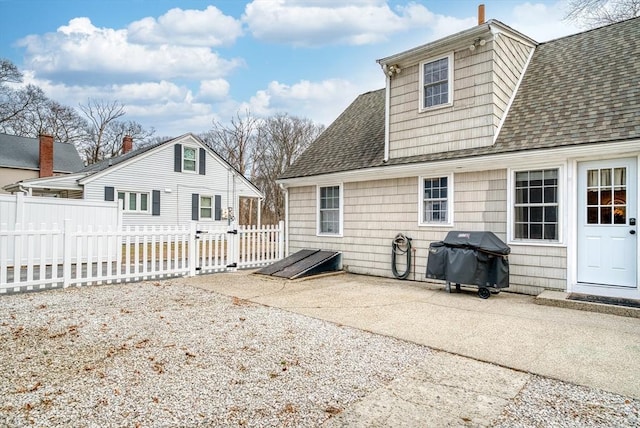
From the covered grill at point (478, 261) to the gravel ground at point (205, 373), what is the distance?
285cm

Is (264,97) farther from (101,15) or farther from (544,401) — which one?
(544,401)

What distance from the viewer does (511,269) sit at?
6.83m

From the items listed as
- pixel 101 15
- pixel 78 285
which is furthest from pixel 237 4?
pixel 78 285

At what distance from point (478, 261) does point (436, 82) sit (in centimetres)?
399

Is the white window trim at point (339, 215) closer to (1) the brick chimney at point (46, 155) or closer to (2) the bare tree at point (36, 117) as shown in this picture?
(1) the brick chimney at point (46, 155)

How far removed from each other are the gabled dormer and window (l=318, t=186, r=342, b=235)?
1.93m

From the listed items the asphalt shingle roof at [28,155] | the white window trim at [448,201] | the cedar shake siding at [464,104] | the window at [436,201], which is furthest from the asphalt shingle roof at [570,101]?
the asphalt shingle roof at [28,155]

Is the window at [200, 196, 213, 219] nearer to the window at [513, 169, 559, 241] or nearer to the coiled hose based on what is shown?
the coiled hose

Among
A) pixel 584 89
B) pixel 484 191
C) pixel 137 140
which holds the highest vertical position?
pixel 137 140

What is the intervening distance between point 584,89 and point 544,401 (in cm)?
642

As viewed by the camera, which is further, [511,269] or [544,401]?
[511,269]

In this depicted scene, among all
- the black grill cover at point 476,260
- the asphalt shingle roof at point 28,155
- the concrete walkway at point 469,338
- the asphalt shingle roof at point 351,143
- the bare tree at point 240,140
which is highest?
the bare tree at point 240,140

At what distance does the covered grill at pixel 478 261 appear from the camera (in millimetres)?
6285

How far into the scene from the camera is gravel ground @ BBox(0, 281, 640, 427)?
2541mm
